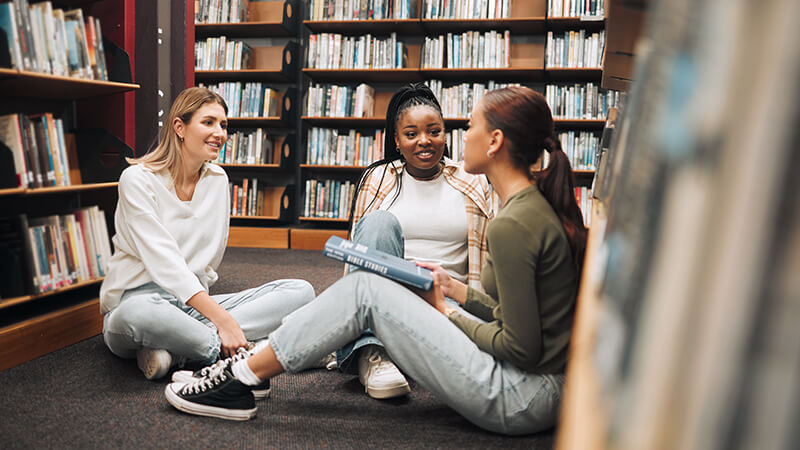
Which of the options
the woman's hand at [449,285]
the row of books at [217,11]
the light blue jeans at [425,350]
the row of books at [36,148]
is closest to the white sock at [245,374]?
the light blue jeans at [425,350]

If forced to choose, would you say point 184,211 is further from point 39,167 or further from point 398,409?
point 398,409

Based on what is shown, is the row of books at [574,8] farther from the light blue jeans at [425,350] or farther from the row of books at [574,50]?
the light blue jeans at [425,350]

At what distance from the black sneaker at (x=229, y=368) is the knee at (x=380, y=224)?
0.48m

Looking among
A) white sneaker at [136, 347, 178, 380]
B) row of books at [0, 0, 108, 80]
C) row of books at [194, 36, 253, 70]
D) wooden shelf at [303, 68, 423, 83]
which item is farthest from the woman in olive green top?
row of books at [194, 36, 253, 70]

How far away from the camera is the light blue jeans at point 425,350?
124cm

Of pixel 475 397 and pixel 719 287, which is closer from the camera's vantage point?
pixel 719 287

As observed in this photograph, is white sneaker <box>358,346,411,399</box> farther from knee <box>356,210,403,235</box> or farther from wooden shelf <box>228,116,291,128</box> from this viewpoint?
wooden shelf <box>228,116,291,128</box>

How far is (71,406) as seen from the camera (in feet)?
5.04

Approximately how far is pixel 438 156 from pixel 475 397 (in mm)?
945

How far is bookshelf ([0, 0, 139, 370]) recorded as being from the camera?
189 centimetres

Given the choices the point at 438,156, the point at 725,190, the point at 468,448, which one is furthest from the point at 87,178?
the point at 725,190

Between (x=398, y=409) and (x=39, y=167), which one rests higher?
(x=39, y=167)

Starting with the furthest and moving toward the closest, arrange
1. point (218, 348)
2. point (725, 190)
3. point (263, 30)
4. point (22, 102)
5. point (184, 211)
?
1. point (263, 30)
2. point (22, 102)
3. point (184, 211)
4. point (218, 348)
5. point (725, 190)

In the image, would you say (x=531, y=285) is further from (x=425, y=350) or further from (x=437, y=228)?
(x=437, y=228)
